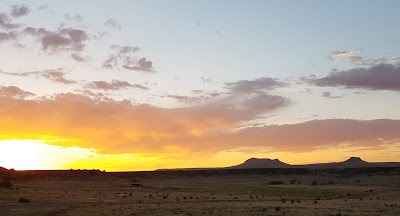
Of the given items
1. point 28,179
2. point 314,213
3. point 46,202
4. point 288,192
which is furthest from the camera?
point 28,179

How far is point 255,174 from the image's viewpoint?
15038 cm

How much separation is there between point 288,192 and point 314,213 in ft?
110

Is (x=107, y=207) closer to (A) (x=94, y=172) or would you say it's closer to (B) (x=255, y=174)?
(A) (x=94, y=172)

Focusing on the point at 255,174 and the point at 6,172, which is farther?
the point at 255,174

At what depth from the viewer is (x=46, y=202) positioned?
55.4 metres

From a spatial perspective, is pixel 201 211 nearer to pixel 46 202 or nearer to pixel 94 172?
pixel 46 202

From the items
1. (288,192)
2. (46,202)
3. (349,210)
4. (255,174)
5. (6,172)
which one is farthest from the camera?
(255,174)

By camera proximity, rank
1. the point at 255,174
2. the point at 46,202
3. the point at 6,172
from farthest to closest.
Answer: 1. the point at 255,174
2. the point at 6,172
3. the point at 46,202

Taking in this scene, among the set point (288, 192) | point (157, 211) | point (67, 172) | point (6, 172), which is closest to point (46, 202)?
point (157, 211)

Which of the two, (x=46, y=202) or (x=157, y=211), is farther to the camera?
(x=46, y=202)

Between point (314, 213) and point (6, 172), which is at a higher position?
point (6, 172)

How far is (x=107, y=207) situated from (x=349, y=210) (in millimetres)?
23174

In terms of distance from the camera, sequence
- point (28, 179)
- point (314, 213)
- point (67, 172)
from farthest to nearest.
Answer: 1. point (67, 172)
2. point (28, 179)
3. point (314, 213)

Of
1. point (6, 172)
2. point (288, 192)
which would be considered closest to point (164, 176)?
point (6, 172)
